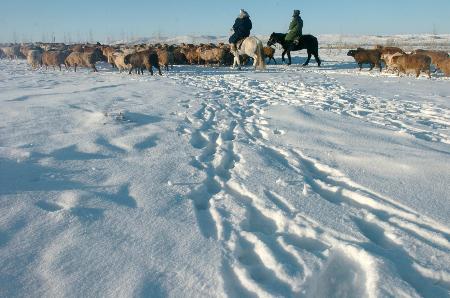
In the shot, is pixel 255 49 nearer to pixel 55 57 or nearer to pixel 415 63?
pixel 415 63

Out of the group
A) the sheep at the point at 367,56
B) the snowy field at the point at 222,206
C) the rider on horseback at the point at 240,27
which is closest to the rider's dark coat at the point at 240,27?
the rider on horseback at the point at 240,27

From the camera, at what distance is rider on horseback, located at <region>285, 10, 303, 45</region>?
16406 millimetres

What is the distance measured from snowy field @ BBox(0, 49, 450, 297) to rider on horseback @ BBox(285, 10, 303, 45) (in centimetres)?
1178

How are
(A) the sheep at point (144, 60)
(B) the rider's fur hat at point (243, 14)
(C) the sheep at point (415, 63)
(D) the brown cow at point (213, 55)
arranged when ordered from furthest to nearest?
1. (D) the brown cow at point (213, 55)
2. (B) the rider's fur hat at point (243, 14)
3. (A) the sheep at point (144, 60)
4. (C) the sheep at point (415, 63)

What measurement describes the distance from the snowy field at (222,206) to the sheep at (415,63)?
24.7 ft

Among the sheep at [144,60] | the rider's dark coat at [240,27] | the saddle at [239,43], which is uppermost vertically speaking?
the rider's dark coat at [240,27]

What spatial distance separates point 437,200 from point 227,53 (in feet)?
52.8

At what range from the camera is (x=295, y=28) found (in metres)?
16.5

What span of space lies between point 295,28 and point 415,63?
5.83 metres

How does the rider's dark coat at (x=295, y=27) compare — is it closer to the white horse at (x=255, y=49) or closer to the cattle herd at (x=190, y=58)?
the white horse at (x=255, y=49)

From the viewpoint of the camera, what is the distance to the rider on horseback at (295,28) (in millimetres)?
→ 16406

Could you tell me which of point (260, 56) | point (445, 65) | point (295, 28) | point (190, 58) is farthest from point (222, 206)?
point (190, 58)

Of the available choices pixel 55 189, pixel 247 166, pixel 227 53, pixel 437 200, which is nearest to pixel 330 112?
pixel 247 166

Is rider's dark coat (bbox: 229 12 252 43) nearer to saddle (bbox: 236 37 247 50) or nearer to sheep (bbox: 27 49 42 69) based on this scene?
saddle (bbox: 236 37 247 50)
